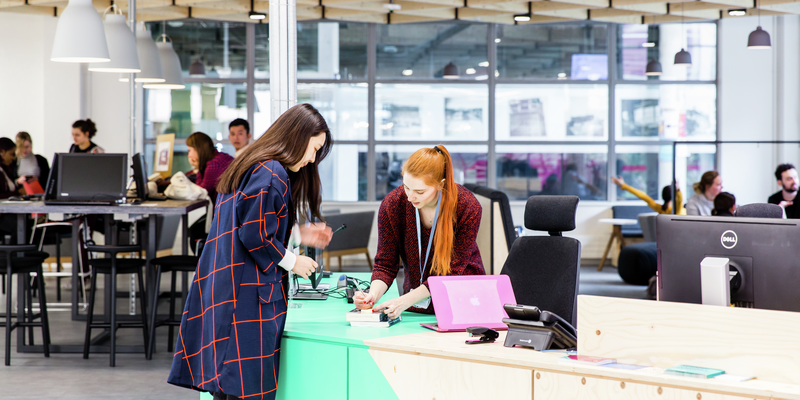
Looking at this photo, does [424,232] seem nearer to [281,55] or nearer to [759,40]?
[281,55]

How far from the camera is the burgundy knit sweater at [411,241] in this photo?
8.96 feet

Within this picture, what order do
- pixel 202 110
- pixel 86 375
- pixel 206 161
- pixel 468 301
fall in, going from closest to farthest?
pixel 468 301, pixel 86 375, pixel 206 161, pixel 202 110

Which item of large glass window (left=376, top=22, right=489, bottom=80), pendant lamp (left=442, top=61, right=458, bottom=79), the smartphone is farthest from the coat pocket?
large glass window (left=376, top=22, right=489, bottom=80)

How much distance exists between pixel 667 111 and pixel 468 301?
362 inches

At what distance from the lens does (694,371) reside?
1833 mm

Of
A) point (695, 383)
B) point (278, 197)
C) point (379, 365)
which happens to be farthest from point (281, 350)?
point (695, 383)

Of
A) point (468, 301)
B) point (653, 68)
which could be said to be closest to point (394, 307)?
point (468, 301)

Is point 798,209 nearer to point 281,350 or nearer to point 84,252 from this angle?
point 281,350

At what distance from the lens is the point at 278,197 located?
2287 mm

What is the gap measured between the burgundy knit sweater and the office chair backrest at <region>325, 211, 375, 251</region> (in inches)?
219

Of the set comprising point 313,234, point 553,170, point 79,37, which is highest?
point 79,37

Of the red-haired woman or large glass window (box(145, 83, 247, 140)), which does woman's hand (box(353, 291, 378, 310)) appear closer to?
the red-haired woman

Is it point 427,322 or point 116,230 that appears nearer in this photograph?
point 427,322

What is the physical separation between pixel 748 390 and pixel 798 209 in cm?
560
